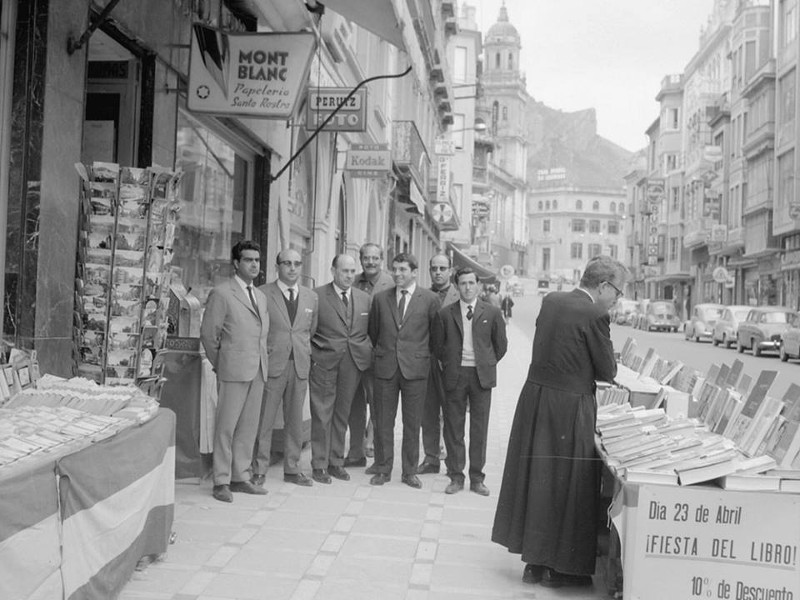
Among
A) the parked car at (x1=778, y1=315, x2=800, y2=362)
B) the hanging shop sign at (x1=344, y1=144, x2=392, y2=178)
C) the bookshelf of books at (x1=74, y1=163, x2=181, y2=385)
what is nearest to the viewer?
the bookshelf of books at (x1=74, y1=163, x2=181, y2=385)

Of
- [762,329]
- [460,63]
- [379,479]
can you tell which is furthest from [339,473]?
[460,63]

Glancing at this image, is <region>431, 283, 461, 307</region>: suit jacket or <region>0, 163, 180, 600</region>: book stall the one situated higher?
<region>431, 283, 461, 307</region>: suit jacket

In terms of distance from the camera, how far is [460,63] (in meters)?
62.8

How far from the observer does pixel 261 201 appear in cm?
1223

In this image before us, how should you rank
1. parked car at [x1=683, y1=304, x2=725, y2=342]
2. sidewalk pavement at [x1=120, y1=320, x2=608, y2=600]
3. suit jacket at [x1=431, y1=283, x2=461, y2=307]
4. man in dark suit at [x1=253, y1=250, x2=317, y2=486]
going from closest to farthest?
sidewalk pavement at [x1=120, y1=320, x2=608, y2=600] < man in dark suit at [x1=253, y1=250, x2=317, y2=486] < suit jacket at [x1=431, y1=283, x2=461, y2=307] < parked car at [x1=683, y1=304, x2=725, y2=342]

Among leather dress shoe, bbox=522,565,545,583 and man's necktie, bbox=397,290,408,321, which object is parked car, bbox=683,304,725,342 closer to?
man's necktie, bbox=397,290,408,321

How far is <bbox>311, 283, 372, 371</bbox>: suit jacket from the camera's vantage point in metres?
8.29

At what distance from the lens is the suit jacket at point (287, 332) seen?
25.5 ft

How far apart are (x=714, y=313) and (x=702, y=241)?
25.5 metres

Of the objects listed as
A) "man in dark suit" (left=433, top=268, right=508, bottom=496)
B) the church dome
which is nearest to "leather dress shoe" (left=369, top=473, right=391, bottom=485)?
"man in dark suit" (left=433, top=268, right=508, bottom=496)

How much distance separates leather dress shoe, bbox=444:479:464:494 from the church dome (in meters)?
119

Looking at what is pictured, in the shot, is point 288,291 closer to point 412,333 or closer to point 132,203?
point 412,333

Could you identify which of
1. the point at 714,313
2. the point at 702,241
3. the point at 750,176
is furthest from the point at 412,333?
the point at 702,241

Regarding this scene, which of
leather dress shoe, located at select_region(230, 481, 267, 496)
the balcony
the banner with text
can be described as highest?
the balcony
